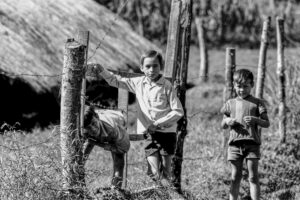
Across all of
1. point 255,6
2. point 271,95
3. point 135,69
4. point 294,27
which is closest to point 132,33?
point 135,69

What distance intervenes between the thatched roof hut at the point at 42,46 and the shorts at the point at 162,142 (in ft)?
8.05

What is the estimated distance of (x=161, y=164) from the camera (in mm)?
5383

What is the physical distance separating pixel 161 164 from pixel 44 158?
1.10 metres

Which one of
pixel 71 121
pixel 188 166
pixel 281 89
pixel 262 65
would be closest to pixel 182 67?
pixel 188 166

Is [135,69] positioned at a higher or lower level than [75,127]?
higher

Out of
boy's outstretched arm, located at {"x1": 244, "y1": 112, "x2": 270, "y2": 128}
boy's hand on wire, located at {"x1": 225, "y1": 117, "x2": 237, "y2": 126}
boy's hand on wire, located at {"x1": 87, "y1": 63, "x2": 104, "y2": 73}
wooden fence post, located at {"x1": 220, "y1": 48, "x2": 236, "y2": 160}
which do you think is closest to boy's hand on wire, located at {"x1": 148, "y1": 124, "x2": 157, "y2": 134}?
boy's hand on wire, located at {"x1": 87, "y1": 63, "x2": 104, "y2": 73}

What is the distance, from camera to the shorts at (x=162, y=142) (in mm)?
5281

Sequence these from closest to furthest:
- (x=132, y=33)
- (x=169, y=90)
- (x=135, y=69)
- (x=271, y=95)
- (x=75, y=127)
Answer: (x=75, y=127) < (x=169, y=90) < (x=271, y=95) < (x=135, y=69) < (x=132, y=33)

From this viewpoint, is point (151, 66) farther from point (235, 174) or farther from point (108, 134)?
point (235, 174)

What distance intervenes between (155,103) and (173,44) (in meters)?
0.88

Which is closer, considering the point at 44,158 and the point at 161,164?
the point at 44,158

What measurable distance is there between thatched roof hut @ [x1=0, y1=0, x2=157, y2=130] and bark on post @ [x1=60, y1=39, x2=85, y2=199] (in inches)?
111

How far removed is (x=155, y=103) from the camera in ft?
17.1

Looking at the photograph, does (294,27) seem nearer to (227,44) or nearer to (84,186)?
(227,44)
